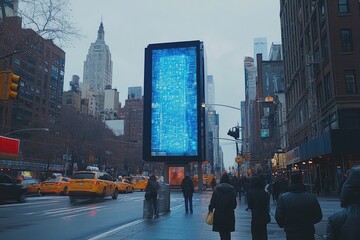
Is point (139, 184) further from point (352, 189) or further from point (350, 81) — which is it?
point (352, 189)

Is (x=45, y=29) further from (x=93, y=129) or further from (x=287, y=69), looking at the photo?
(x=287, y=69)

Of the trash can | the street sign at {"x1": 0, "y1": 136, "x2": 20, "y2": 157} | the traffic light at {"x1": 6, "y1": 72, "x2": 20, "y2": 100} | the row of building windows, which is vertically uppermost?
the row of building windows

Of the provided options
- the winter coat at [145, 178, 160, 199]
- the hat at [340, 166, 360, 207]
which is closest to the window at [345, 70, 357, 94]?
the winter coat at [145, 178, 160, 199]

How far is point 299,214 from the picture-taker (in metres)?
5.58

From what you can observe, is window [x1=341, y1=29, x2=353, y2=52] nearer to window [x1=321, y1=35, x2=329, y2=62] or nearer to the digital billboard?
window [x1=321, y1=35, x2=329, y2=62]

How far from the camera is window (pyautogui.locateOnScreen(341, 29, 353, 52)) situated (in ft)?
118

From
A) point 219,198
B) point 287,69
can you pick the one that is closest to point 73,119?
point 287,69

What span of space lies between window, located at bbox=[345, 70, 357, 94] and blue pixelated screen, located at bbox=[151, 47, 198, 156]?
1176 inches

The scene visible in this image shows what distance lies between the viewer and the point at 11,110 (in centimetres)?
10538

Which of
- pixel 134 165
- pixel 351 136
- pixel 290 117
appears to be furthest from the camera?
pixel 134 165

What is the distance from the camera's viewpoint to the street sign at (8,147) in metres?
31.4

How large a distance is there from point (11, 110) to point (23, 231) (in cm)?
10213

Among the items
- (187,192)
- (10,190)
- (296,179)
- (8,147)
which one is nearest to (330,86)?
(187,192)

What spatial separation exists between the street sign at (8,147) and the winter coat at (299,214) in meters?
29.9
